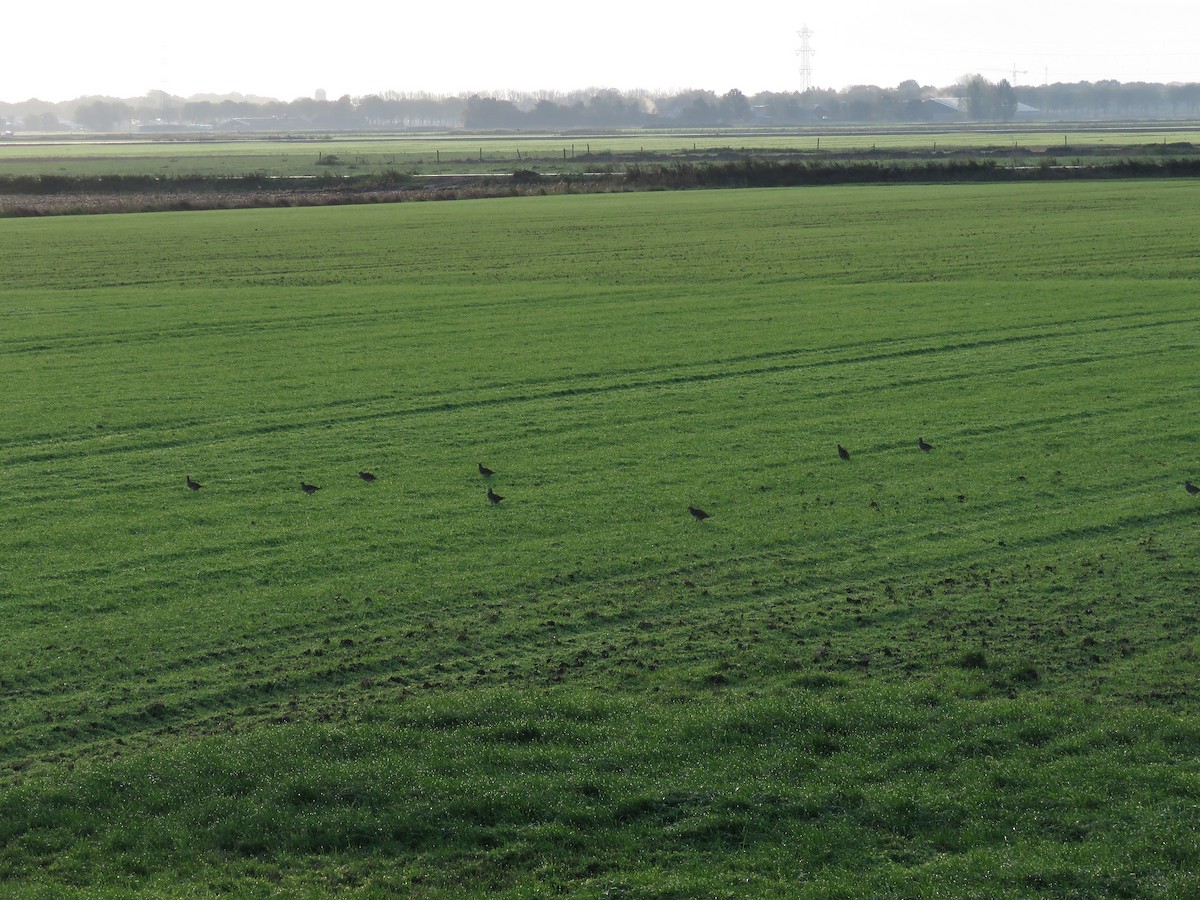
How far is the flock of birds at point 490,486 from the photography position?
52.9ft


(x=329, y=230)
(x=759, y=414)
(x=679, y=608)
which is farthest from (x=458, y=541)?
(x=329, y=230)

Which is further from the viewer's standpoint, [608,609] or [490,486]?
[490,486]

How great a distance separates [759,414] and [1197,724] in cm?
1201

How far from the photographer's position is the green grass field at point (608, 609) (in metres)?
9.05

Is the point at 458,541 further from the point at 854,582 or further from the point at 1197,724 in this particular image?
the point at 1197,724

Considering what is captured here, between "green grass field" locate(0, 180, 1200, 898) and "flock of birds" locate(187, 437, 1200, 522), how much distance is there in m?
0.18

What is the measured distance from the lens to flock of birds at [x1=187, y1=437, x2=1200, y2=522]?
16.1 metres

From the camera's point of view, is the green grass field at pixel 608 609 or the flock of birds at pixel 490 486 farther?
the flock of birds at pixel 490 486

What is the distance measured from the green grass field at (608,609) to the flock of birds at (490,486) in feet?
0.58

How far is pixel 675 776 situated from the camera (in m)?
9.80

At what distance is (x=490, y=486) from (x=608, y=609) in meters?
5.04

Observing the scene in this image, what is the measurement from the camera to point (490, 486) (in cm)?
1783

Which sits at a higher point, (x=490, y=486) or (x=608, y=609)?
(x=490, y=486)

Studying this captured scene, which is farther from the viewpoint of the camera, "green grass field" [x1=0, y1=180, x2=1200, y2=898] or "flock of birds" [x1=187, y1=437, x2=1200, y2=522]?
"flock of birds" [x1=187, y1=437, x2=1200, y2=522]
